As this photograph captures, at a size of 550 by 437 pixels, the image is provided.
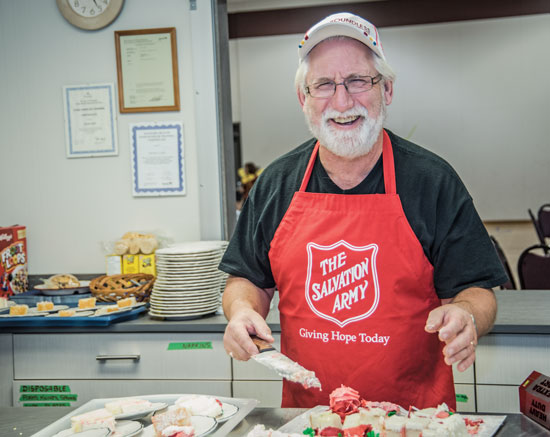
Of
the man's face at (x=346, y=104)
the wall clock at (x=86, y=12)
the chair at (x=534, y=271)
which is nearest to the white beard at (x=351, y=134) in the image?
the man's face at (x=346, y=104)

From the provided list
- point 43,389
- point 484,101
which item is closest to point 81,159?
point 43,389

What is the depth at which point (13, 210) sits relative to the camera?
11.4 feet

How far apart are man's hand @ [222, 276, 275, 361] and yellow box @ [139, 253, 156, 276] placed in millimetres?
1314

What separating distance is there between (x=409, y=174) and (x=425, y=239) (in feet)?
0.66

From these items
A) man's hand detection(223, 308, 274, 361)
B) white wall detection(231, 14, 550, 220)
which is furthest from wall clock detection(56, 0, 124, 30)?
white wall detection(231, 14, 550, 220)

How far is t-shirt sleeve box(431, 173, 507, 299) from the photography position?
1733 millimetres

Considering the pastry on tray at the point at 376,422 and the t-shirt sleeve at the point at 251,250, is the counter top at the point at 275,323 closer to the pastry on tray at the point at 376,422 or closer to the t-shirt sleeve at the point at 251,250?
the t-shirt sleeve at the point at 251,250

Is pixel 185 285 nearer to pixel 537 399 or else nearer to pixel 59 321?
pixel 59 321

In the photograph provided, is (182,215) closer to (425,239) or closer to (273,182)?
(273,182)

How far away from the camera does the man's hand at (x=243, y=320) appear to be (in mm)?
1588

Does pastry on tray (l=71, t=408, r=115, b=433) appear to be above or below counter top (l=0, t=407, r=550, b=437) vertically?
above

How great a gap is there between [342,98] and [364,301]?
0.58 m

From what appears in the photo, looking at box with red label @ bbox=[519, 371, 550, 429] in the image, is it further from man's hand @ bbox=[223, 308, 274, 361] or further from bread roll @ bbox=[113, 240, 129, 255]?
bread roll @ bbox=[113, 240, 129, 255]

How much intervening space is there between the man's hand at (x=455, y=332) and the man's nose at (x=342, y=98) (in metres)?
0.64
